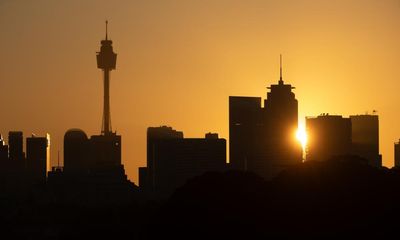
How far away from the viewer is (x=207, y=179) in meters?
105

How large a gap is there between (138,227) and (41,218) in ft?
158

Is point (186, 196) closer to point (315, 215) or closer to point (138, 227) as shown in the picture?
point (315, 215)

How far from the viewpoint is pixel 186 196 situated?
10156cm

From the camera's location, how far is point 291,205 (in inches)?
3752

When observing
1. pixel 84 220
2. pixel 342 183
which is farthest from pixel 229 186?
pixel 84 220

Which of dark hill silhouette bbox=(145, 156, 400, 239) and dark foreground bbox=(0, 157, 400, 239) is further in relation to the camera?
dark hill silhouette bbox=(145, 156, 400, 239)

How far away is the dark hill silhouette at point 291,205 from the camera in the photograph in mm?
90250

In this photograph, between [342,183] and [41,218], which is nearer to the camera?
[342,183]

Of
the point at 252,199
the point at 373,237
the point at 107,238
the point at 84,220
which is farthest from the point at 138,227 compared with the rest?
the point at 373,237

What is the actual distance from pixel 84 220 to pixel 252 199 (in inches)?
3082

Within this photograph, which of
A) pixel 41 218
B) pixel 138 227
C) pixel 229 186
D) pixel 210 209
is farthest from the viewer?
pixel 41 218

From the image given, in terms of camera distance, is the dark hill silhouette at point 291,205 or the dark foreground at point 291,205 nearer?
the dark foreground at point 291,205

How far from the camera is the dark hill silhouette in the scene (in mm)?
90250

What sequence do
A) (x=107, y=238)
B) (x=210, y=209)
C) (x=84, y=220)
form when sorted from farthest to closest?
(x=84, y=220) → (x=107, y=238) → (x=210, y=209)
